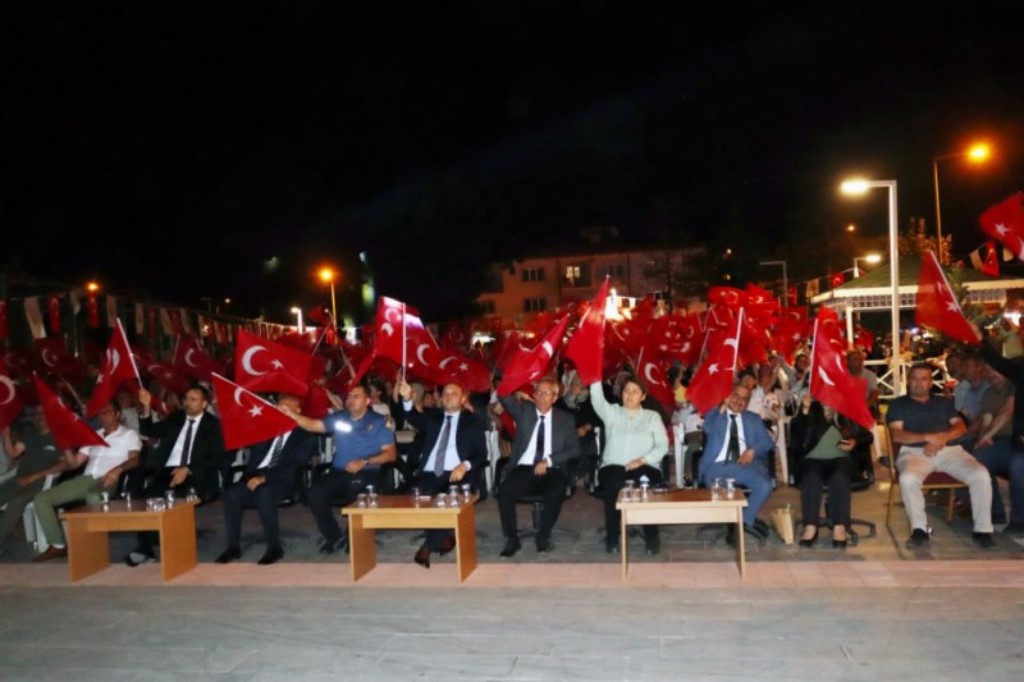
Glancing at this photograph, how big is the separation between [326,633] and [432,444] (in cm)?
314

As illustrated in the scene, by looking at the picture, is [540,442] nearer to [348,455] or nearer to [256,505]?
[348,455]

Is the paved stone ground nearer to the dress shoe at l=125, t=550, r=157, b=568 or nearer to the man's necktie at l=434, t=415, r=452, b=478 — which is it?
the dress shoe at l=125, t=550, r=157, b=568

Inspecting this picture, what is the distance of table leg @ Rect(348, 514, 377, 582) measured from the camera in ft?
24.3

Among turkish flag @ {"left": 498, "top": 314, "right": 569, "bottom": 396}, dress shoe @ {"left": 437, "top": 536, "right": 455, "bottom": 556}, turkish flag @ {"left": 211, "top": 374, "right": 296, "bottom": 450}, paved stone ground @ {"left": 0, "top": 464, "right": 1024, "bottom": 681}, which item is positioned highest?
turkish flag @ {"left": 498, "top": 314, "right": 569, "bottom": 396}

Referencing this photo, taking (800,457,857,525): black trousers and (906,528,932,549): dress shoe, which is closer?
(906,528,932,549): dress shoe

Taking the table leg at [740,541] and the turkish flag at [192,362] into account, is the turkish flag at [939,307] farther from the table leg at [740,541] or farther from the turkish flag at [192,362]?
the turkish flag at [192,362]

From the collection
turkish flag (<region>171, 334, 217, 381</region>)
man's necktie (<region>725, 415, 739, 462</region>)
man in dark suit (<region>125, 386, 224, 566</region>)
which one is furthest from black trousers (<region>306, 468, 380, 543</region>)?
turkish flag (<region>171, 334, 217, 381</region>)

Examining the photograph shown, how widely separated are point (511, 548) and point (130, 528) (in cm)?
336

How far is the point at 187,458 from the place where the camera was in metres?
9.13

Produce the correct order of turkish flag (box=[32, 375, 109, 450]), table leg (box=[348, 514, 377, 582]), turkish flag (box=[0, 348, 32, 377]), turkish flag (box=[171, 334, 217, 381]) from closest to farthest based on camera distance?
1. table leg (box=[348, 514, 377, 582])
2. turkish flag (box=[32, 375, 109, 450])
3. turkish flag (box=[0, 348, 32, 377])
4. turkish flag (box=[171, 334, 217, 381])

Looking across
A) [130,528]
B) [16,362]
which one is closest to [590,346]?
[130,528]

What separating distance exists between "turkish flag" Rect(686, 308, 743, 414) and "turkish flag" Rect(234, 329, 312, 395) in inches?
155

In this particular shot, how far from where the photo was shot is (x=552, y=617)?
20.1 feet

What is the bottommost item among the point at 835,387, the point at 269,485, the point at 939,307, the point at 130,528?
the point at 130,528
